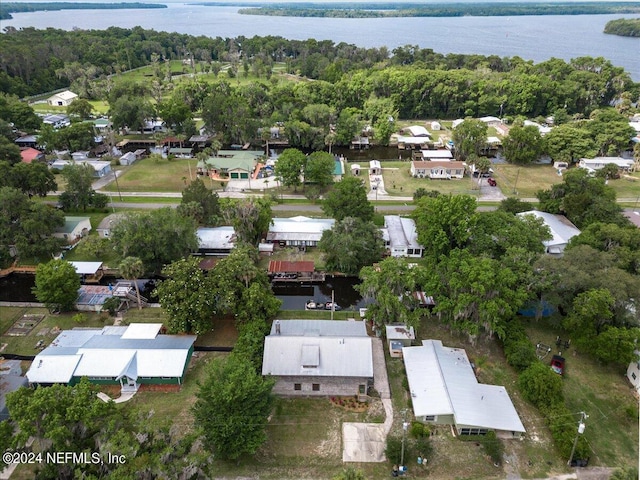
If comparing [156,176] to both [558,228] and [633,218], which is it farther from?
[633,218]

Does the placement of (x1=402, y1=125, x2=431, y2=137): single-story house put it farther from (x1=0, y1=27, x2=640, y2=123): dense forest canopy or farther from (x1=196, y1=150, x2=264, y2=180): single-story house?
(x1=196, y1=150, x2=264, y2=180): single-story house

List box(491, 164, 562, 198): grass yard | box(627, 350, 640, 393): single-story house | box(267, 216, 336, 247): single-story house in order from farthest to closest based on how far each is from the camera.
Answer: box(491, 164, 562, 198): grass yard → box(267, 216, 336, 247): single-story house → box(627, 350, 640, 393): single-story house

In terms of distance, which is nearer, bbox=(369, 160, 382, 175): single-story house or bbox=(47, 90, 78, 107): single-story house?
bbox=(369, 160, 382, 175): single-story house

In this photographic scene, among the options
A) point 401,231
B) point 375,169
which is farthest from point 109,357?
point 375,169

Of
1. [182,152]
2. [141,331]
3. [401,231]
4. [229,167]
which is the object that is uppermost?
[141,331]

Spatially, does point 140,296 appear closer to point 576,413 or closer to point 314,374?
point 314,374

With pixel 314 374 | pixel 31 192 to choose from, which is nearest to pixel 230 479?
pixel 314 374

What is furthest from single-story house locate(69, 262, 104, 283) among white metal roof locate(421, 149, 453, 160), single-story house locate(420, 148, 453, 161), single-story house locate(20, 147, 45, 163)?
white metal roof locate(421, 149, 453, 160)
